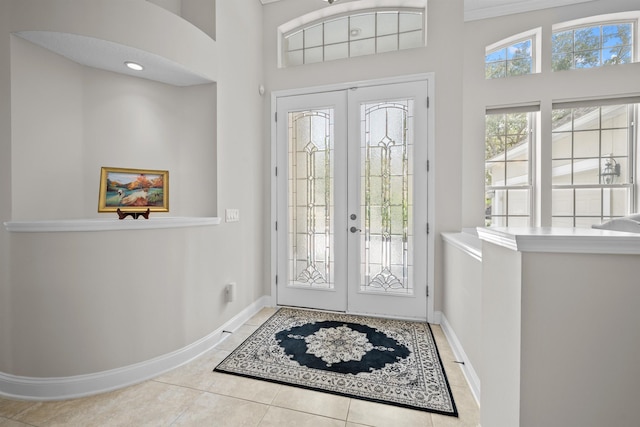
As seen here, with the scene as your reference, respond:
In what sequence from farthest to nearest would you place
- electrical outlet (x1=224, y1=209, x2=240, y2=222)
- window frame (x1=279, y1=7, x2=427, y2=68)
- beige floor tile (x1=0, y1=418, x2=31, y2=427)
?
window frame (x1=279, y1=7, x2=427, y2=68) → electrical outlet (x1=224, y1=209, x2=240, y2=222) → beige floor tile (x1=0, y1=418, x2=31, y2=427)

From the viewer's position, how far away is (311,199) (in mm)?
3123

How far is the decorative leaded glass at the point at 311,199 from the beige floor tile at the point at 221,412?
1554 mm

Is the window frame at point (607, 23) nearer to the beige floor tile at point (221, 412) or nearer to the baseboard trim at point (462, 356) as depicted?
the baseboard trim at point (462, 356)

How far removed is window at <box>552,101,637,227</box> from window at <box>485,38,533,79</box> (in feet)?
2.05

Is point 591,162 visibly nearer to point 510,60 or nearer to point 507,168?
point 507,168

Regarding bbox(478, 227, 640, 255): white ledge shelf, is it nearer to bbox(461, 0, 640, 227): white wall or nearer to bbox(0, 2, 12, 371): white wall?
bbox(461, 0, 640, 227): white wall

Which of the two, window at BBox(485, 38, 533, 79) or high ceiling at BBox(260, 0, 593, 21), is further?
window at BBox(485, 38, 533, 79)

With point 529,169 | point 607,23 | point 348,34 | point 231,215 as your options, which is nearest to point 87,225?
point 231,215

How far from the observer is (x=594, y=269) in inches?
35.7

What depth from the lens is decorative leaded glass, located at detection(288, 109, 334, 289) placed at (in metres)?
3.07

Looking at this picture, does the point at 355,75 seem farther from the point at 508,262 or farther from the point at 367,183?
the point at 508,262

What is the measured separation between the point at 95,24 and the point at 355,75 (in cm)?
223

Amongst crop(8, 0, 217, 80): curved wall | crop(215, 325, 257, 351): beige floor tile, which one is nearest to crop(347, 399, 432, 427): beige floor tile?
crop(215, 325, 257, 351): beige floor tile

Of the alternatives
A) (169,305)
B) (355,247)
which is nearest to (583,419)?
(355,247)
